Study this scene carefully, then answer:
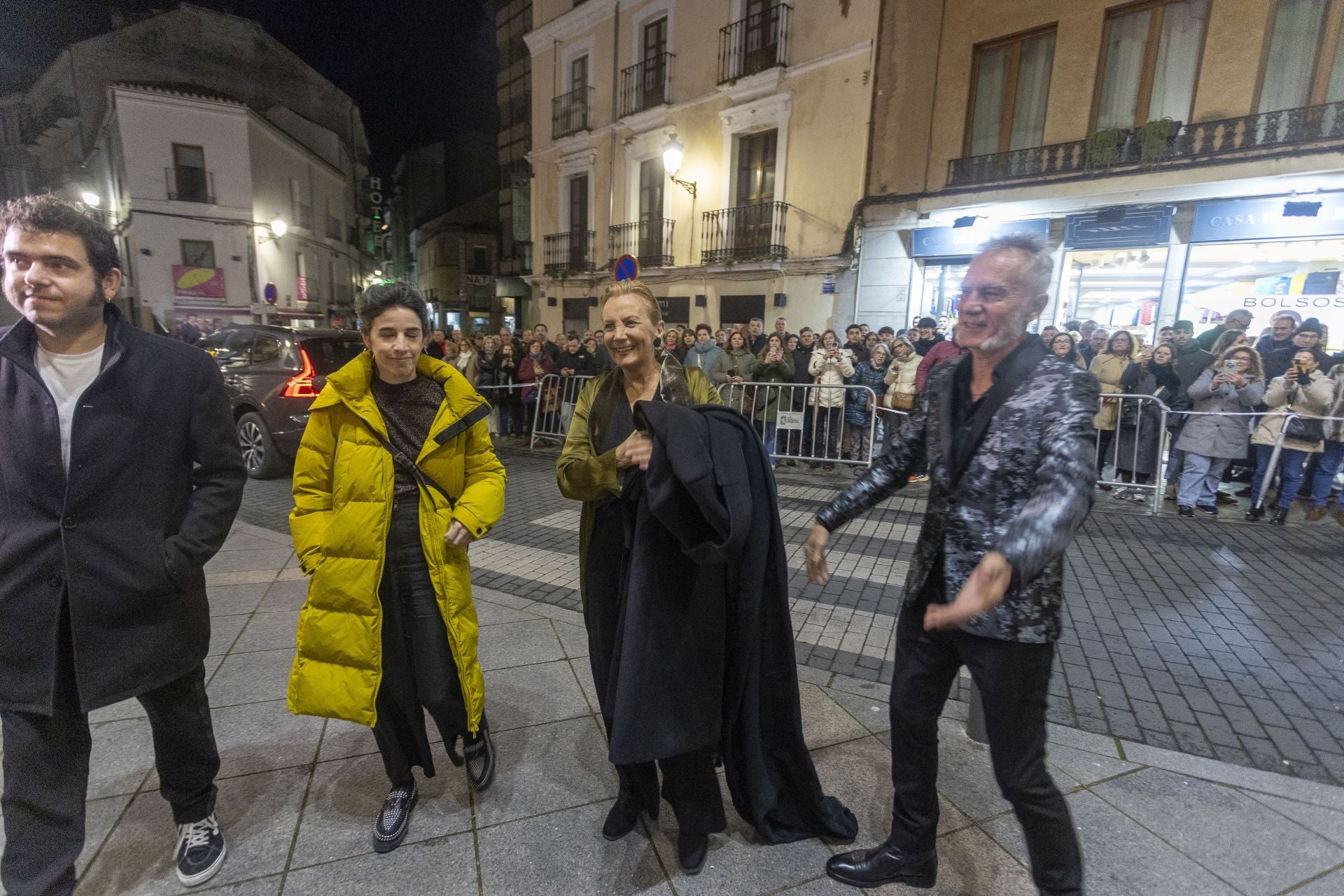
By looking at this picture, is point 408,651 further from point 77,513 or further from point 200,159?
point 200,159

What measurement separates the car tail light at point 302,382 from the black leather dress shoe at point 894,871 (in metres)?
7.37

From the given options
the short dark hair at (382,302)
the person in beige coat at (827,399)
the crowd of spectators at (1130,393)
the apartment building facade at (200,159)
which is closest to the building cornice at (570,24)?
the apartment building facade at (200,159)

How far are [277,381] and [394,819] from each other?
6.60 meters

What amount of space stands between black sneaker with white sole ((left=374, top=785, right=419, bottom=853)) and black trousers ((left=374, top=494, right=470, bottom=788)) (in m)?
0.04

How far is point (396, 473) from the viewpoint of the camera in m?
2.26

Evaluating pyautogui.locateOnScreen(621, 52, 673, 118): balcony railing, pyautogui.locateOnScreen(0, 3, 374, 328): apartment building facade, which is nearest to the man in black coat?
pyautogui.locateOnScreen(621, 52, 673, 118): balcony railing

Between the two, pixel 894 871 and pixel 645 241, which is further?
pixel 645 241

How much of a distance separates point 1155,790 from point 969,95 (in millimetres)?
13618

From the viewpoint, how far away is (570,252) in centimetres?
2150

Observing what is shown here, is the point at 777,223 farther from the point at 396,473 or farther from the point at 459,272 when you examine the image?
the point at 459,272

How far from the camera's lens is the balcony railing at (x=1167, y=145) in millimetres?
9773

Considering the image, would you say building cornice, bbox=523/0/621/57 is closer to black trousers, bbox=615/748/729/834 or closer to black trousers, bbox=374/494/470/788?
black trousers, bbox=374/494/470/788

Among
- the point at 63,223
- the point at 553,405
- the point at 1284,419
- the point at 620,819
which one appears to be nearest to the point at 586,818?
the point at 620,819

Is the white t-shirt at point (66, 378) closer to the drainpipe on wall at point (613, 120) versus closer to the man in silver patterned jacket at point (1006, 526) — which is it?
the man in silver patterned jacket at point (1006, 526)
